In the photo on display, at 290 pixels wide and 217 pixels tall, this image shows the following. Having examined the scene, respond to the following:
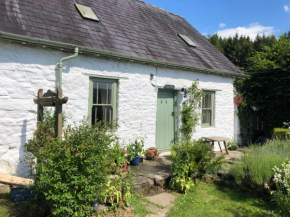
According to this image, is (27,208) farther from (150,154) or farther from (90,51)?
(150,154)

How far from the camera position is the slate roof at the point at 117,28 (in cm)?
608

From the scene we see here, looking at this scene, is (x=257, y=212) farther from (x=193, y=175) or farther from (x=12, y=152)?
(x=12, y=152)

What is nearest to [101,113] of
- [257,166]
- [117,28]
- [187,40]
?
[117,28]

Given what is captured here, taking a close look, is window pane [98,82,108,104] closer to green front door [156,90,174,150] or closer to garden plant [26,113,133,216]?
green front door [156,90,174,150]

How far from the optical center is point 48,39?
588 centimetres

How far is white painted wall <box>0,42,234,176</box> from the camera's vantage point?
212 inches

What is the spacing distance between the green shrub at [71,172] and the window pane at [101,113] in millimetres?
3104

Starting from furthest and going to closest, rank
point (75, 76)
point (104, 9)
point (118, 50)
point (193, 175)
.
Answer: point (104, 9) → point (118, 50) → point (75, 76) → point (193, 175)

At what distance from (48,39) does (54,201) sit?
3.79m

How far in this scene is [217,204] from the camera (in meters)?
5.02

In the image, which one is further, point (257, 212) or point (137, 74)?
point (137, 74)

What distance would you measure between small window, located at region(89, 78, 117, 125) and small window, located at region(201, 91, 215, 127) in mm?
4189

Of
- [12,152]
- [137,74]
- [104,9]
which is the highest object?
[104,9]

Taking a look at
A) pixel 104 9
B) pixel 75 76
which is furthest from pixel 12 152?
pixel 104 9
